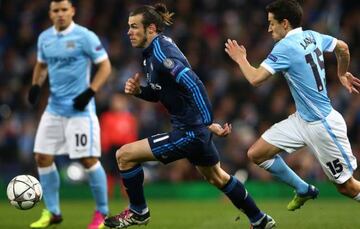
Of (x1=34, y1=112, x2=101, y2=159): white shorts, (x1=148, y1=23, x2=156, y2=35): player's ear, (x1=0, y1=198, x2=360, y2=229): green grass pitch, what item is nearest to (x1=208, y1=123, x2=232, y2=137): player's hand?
(x1=148, y1=23, x2=156, y2=35): player's ear

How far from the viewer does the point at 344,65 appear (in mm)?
8914

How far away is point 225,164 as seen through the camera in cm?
1526

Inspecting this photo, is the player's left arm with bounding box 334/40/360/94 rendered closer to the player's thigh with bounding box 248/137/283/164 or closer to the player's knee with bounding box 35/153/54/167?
the player's thigh with bounding box 248/137/283/164

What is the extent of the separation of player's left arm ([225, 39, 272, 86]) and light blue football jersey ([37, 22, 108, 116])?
236cm

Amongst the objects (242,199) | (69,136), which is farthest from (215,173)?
(69,136)

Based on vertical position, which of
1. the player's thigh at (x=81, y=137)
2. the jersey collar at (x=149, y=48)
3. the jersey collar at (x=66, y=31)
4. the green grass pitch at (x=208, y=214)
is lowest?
the green grass pitch at (x=208, y=214)

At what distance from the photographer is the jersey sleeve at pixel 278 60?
318 inches

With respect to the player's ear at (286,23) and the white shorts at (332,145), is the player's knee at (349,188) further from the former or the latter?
the player's ear at (286,23)

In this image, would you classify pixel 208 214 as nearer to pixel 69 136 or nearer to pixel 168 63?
pixel 69 136

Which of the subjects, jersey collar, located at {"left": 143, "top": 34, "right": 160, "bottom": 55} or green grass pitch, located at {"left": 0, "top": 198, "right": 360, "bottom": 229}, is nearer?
jersey collar, located at {"left": 143, "top": 34, "right": 160, "bottom": 55}

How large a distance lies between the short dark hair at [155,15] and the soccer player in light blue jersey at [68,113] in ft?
5.47

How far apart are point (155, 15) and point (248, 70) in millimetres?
1099

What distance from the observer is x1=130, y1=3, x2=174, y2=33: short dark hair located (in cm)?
830

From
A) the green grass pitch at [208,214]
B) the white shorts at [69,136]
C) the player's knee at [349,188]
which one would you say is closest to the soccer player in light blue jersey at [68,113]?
the white shorts at [69,136]
